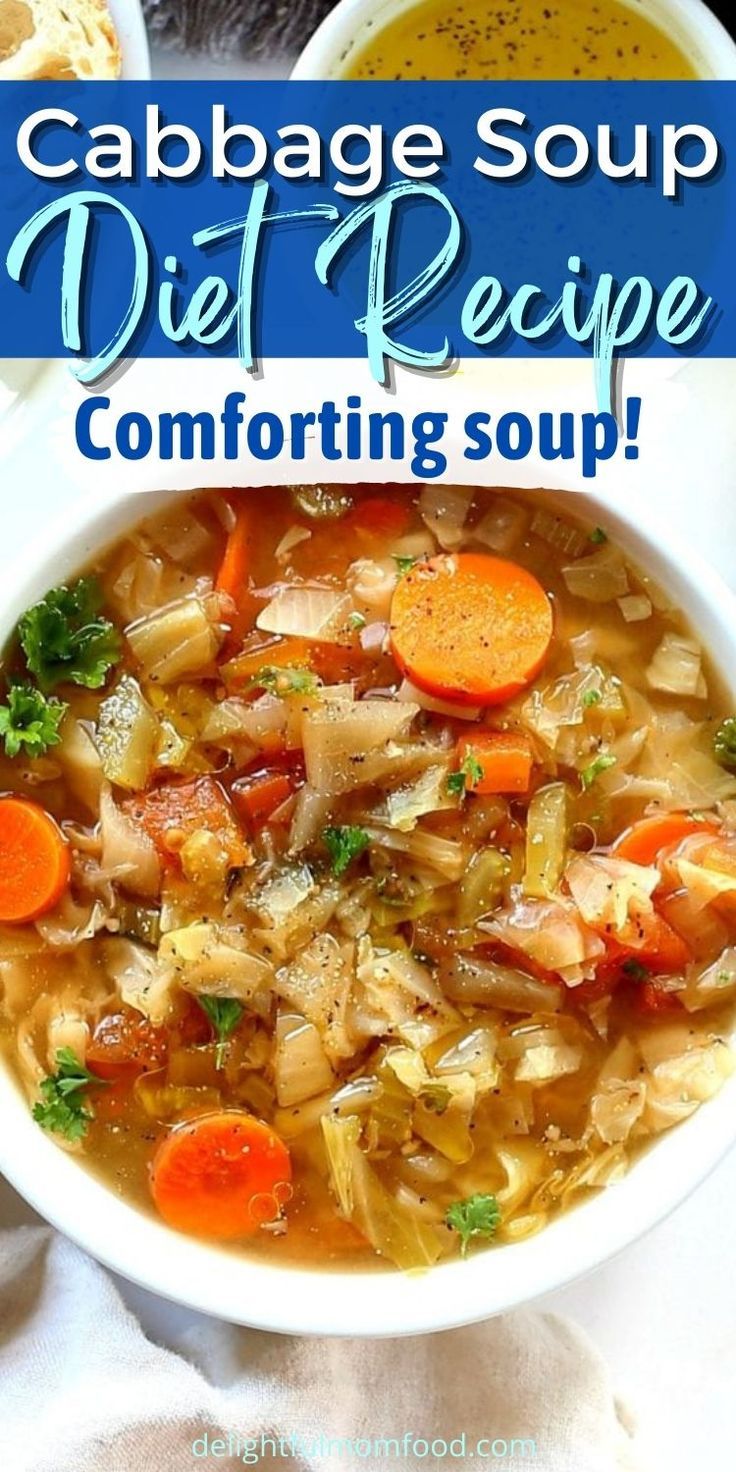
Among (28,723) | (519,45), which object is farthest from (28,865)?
(519,45)

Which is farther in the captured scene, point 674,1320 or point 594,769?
point 674,1320

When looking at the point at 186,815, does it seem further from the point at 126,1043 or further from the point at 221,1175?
the point at 221,1175

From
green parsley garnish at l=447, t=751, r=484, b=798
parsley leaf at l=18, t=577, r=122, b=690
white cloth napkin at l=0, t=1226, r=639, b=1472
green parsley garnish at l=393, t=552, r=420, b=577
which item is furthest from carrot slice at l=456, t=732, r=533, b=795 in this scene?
white cloth napkin at l=0, t=1226, r=639, b=1472

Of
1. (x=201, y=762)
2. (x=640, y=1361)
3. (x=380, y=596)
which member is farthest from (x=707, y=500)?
(x=640, y=1361)

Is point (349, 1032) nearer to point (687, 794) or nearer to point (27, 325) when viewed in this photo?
point (687, 794)

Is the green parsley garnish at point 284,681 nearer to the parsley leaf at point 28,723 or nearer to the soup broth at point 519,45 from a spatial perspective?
the parsley leaf at point 28,723

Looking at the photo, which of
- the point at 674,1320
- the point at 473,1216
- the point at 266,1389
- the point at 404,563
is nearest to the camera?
the point at 473,1216

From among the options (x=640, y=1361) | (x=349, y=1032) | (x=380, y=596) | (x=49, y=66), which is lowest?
(x=640, y=1361)
